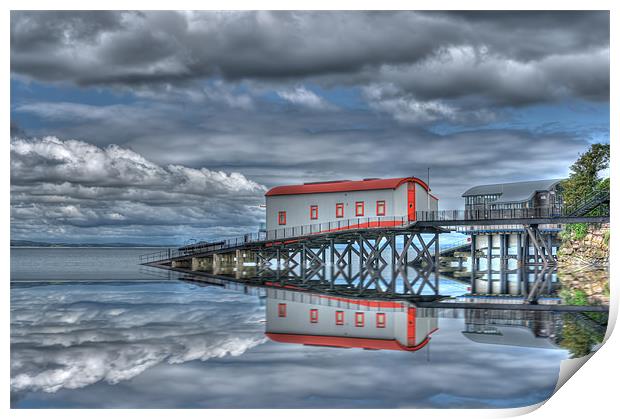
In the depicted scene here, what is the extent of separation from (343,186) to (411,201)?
3962 millimetres

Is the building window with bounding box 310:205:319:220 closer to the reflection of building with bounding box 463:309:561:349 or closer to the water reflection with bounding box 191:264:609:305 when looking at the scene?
the water reflection with bounding box 191:264:609:305

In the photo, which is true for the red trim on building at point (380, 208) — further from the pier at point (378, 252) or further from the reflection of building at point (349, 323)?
the reflection of building at point (349, 323)

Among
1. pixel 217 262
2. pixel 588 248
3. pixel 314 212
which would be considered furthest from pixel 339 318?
pixel 588 248

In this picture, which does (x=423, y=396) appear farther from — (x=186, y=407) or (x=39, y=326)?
(x=39, y=326)

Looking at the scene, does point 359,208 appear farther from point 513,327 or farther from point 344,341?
point 344,341

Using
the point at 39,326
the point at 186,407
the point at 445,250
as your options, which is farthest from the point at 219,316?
the point at 445,250

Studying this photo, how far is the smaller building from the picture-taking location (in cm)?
5056

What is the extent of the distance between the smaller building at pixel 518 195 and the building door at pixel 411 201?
17853 millimetres

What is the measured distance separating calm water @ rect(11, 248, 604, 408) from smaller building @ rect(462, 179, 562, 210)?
104 feet

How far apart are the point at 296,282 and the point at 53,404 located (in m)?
24.0

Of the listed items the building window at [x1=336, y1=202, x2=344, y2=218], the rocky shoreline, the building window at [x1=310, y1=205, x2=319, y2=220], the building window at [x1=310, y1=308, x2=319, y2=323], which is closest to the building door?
the building window at [x1=336, y1=202, x2=344, y2=218]

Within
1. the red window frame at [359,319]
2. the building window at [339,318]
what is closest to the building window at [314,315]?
the building window at [339,318]

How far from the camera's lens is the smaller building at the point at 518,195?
50.6m

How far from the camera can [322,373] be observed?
44.9 feet
